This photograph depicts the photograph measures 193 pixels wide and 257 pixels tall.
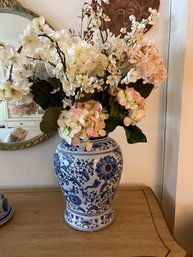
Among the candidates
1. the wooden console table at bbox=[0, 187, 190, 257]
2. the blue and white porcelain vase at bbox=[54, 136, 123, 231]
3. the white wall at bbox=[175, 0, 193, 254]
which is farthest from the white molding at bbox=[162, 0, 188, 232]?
the blue and white porcelain vase at bbox=[54, 136, 123, 231]

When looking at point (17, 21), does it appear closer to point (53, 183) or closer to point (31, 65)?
point (31, 65)

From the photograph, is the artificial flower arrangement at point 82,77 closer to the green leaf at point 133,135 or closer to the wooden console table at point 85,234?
the green leaf at point 133,135

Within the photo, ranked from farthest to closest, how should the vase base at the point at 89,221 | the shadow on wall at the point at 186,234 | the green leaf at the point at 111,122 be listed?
the shadow on wall at the point at 186,234, the vase base at the point at 89,221, the green leaf at the point at 111,122

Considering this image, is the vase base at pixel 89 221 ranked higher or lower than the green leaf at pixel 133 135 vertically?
lower

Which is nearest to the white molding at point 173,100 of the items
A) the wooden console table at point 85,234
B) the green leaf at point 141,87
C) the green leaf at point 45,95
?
the wooden console table at point 85,234

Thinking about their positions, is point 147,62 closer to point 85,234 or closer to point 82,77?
point 82,77

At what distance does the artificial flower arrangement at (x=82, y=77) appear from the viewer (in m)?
0.65

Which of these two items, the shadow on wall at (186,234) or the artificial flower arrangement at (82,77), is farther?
the shadow on wall at (186,234)

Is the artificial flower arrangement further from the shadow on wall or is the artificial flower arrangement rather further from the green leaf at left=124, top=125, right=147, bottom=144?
the shadow on wall

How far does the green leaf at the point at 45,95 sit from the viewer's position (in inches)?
30.6

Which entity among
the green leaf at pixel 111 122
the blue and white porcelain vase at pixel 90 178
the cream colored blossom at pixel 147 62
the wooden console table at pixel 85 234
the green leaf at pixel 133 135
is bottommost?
the wooden console table at pixel 85 234

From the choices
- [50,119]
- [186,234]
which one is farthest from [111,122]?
[186,234]

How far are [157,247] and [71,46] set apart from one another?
67 cm

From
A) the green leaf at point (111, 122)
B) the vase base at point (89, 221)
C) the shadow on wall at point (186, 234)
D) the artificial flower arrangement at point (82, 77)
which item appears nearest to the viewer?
the artificial flower arrangement at point (82, 77)
